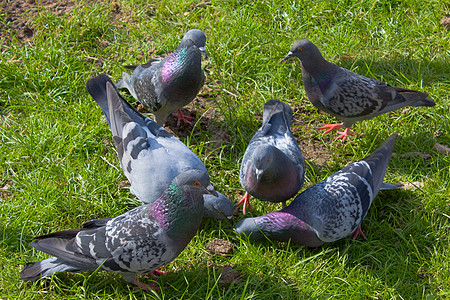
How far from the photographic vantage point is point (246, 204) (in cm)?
529

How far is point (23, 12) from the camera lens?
7.24 metres

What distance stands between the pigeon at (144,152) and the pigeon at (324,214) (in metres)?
0.85

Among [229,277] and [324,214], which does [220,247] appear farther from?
[324,214]

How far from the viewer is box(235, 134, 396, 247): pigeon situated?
4660 millimetres

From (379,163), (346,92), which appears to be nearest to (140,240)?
(379,163)

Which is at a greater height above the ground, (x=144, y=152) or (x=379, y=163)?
(x=144, y=152)

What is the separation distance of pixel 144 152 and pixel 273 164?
1.30m

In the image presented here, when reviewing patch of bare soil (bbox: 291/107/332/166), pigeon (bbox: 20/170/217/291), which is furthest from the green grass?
pigeon (bbox: 20/170/217/291)

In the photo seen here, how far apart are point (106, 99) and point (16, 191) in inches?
55.2

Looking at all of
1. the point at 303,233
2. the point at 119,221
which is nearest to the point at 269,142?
the point at 303,233

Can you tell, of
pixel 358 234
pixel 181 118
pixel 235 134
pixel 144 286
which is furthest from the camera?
pixel 181 118

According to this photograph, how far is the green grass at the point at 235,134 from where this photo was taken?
464 cm

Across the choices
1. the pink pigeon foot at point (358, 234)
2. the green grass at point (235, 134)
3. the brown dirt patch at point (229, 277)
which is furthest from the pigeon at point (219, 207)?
the pink pigeon foot at point (358, 234)

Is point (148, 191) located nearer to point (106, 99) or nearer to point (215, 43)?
point (106, 99)
